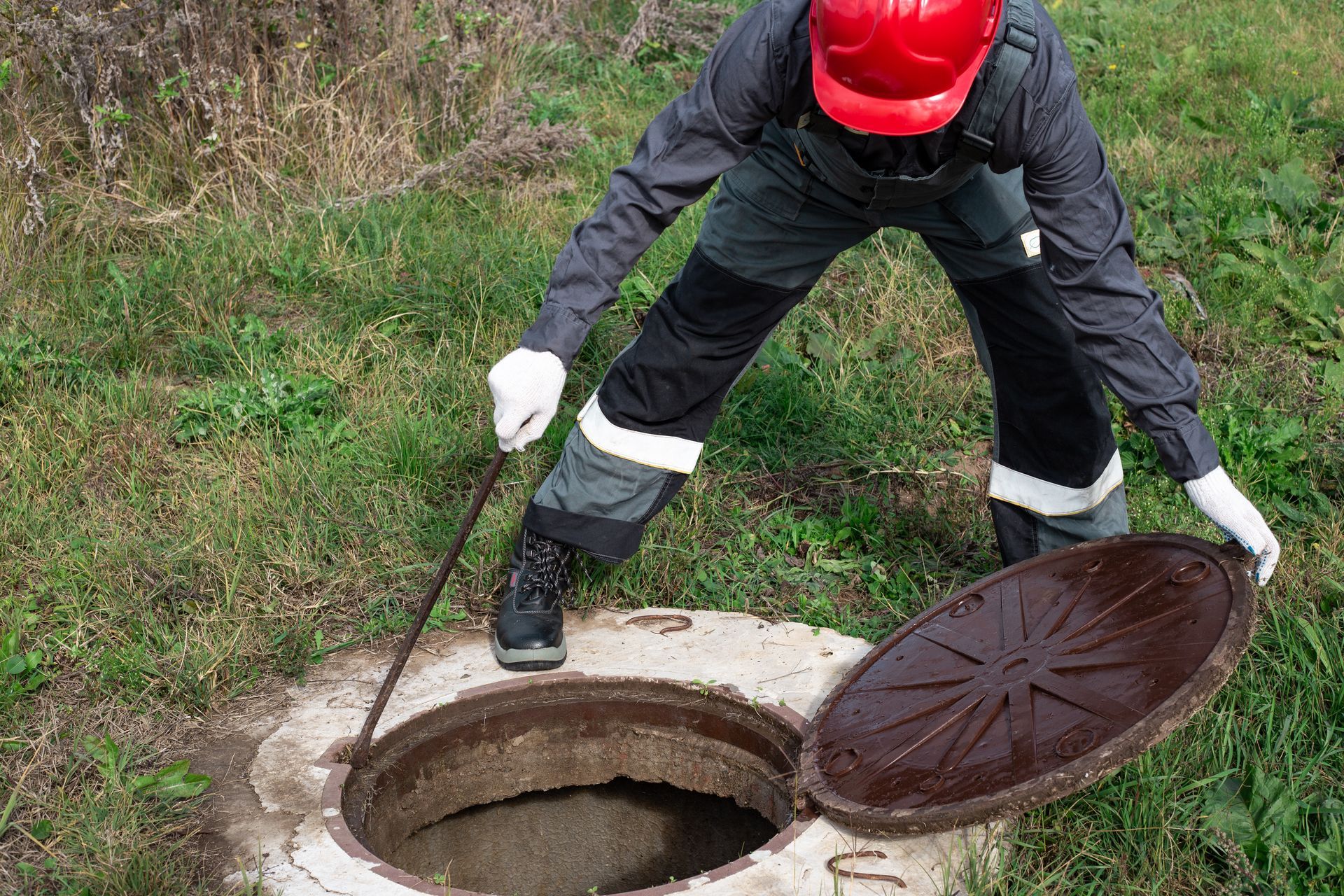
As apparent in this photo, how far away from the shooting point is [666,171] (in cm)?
237

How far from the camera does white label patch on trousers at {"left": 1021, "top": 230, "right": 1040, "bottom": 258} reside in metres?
2.76

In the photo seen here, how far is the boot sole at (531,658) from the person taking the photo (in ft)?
9.82

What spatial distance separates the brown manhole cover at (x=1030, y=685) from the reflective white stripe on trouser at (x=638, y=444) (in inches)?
26.7

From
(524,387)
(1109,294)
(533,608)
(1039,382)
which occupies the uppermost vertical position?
(1109,294)

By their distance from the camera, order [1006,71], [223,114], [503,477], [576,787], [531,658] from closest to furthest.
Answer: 1. [1006,71]
2. [531,658]
3. [576,787]
4. [503,477]
5. [223,114]

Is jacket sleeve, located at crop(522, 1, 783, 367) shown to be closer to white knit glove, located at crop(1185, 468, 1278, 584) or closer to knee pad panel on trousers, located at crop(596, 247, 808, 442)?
knee pad panel on trousers, located at crop(596, 247, 808, 442)

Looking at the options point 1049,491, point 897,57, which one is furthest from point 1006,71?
point 1049,491

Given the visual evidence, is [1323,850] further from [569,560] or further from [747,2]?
[747,2]

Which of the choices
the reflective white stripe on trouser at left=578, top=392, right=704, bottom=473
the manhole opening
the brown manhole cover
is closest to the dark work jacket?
the brown manhole cover

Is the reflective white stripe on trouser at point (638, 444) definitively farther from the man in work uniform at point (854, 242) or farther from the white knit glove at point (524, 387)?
the white knit glove at point (524, 387)

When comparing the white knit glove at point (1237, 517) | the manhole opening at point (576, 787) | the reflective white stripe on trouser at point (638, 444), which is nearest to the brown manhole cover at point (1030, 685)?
the white knit glove at point (1237, 517)

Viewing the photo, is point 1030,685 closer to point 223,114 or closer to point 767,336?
point 767,336

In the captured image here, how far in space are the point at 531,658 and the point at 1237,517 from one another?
1656mm

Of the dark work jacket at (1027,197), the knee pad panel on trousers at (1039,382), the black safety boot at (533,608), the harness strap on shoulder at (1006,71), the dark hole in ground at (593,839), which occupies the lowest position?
the dark hole in ground at (593,839)
